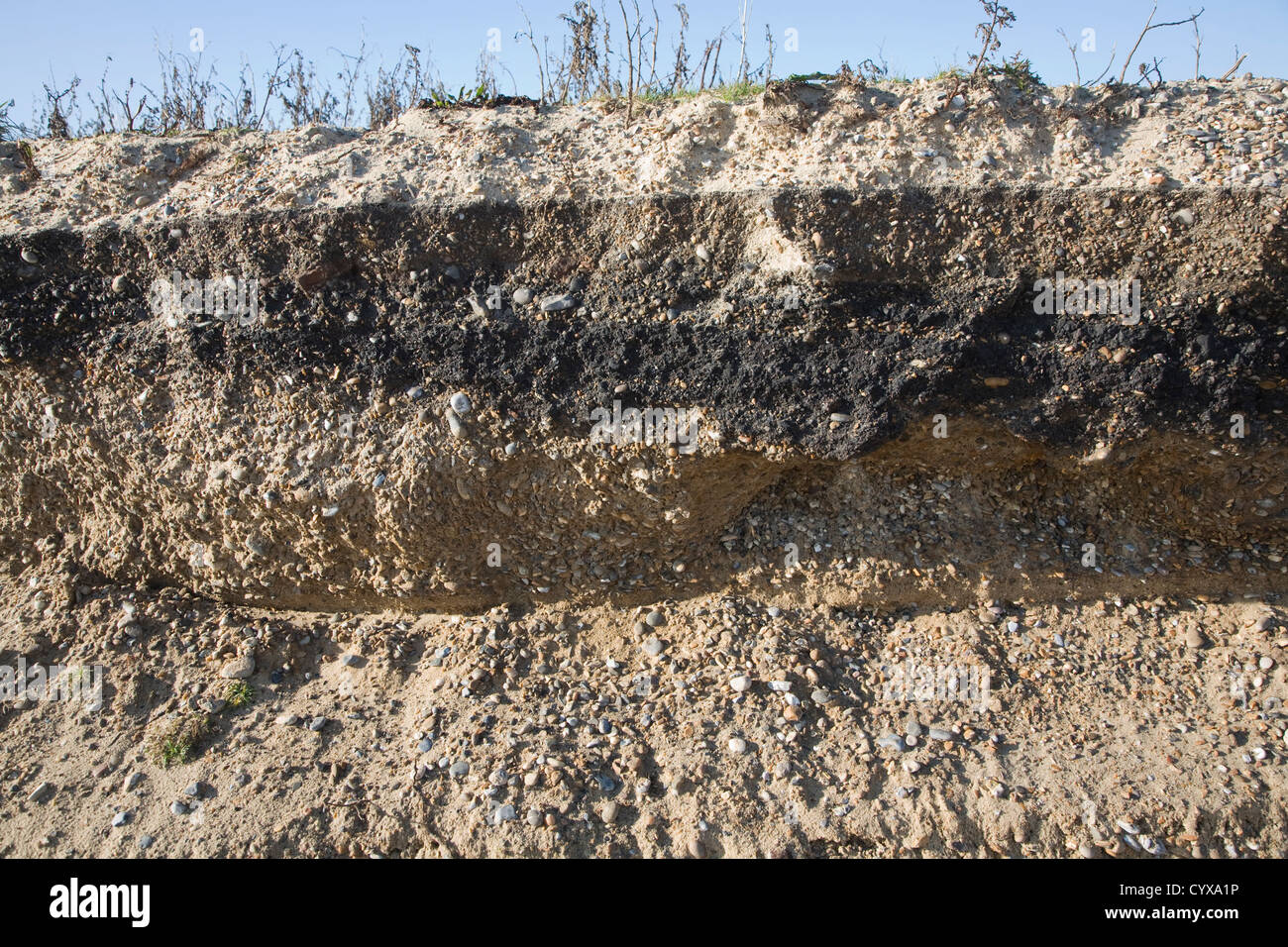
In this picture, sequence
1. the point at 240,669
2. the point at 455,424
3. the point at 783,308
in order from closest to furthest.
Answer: the point at 783,308
the point at 455,424
the point at 240,669

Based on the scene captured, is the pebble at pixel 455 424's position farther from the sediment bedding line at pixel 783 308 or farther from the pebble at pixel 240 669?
the pebble at pixel 240 669

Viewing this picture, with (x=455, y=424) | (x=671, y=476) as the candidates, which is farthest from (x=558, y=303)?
(x=671, y=476)

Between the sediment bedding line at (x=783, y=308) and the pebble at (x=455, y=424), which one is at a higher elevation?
the sediment bedding line at (x=783, y=308)

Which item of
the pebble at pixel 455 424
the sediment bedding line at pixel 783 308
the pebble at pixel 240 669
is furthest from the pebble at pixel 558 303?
the pebble at pixel 240 669

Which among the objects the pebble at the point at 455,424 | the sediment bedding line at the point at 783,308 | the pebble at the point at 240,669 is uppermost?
the sediment bedding line at the point at 783,308

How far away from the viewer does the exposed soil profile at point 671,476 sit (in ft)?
9.98

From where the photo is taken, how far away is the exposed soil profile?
3.04 m

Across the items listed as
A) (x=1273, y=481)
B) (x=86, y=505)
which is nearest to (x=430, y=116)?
(x=86, y=505)


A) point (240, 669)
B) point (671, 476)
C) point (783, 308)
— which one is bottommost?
point (240, 669)

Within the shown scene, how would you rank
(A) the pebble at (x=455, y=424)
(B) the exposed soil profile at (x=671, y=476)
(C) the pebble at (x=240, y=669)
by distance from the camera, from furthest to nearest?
(C) the pebble at (x=240, y=669) < (A) the pebble at (x=455, y=424) < (B) the exposed soil profile at (x=671, y=476)

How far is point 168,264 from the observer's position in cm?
359

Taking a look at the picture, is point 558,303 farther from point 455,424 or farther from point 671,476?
point 671,476

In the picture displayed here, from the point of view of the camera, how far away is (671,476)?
330cm
